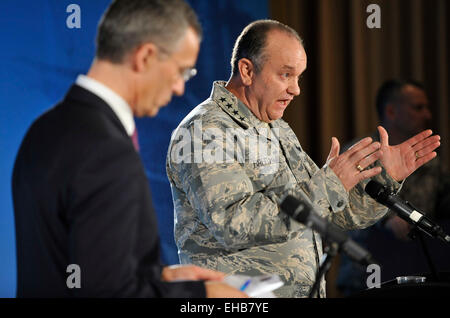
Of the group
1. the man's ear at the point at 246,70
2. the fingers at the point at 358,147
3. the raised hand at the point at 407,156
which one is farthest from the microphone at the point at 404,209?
the man's ear at the point at 246,70

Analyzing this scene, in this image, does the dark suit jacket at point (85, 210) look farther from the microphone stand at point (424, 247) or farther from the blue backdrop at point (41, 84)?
the blue backdrop at point (41, 84)

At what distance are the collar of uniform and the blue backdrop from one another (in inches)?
46.7

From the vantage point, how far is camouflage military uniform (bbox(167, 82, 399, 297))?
6.16 ft

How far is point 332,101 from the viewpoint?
4527mm

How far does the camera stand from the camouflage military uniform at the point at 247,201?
188cm

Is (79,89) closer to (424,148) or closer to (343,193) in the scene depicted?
(343,193)

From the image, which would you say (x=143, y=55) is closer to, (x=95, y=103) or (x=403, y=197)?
(x=95, y=103)

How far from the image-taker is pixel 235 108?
2.20 metres

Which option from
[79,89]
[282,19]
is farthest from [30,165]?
[282,19]

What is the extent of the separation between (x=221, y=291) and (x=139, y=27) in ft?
1.87

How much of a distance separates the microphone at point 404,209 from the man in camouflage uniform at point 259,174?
0.24ft

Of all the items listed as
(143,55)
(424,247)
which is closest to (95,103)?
(143,55)

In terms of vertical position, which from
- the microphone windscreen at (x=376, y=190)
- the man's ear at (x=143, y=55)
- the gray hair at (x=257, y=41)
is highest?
the gray hair at (x=257, y=41)

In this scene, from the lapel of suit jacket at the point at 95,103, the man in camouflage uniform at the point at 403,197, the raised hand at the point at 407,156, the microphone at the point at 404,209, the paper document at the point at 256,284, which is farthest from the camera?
the man in camouflage uniform at the point at 403,197
